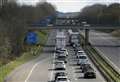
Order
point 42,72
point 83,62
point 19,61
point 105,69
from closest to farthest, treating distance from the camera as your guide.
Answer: point 105,69
point 42,72
point 83,62
point 19,61

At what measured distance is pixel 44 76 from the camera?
55.8 metres

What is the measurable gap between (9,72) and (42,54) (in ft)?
97.8

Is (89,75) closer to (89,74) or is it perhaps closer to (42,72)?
(89,74)

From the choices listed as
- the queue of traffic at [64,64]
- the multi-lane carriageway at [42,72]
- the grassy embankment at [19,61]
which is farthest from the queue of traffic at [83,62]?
the grassy embankment at [19,61]

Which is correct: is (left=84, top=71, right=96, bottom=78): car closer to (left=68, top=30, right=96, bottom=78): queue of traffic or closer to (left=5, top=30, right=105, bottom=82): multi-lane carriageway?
(left=68, top=30, right=96, bottom=78): queue of traffic

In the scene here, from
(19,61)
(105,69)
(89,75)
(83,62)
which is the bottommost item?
(19,61)

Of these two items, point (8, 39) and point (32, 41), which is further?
point (8, 39)

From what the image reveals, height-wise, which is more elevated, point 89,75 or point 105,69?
point 89,75

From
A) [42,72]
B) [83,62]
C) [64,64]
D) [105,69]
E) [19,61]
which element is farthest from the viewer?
[19,61]

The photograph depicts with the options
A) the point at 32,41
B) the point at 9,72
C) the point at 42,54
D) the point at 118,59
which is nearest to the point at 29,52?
the point at 42,54

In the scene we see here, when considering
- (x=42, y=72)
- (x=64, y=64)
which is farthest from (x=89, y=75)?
(x=64, y=64)

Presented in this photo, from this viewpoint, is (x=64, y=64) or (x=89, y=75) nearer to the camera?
(x=89, y=75)

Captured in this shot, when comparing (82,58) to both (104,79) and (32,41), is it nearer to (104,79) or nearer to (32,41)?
(32,41)

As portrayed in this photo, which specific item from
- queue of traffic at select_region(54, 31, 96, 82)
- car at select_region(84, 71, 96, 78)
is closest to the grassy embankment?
queue of traffic at select_region(54, 31, 96, 82)
